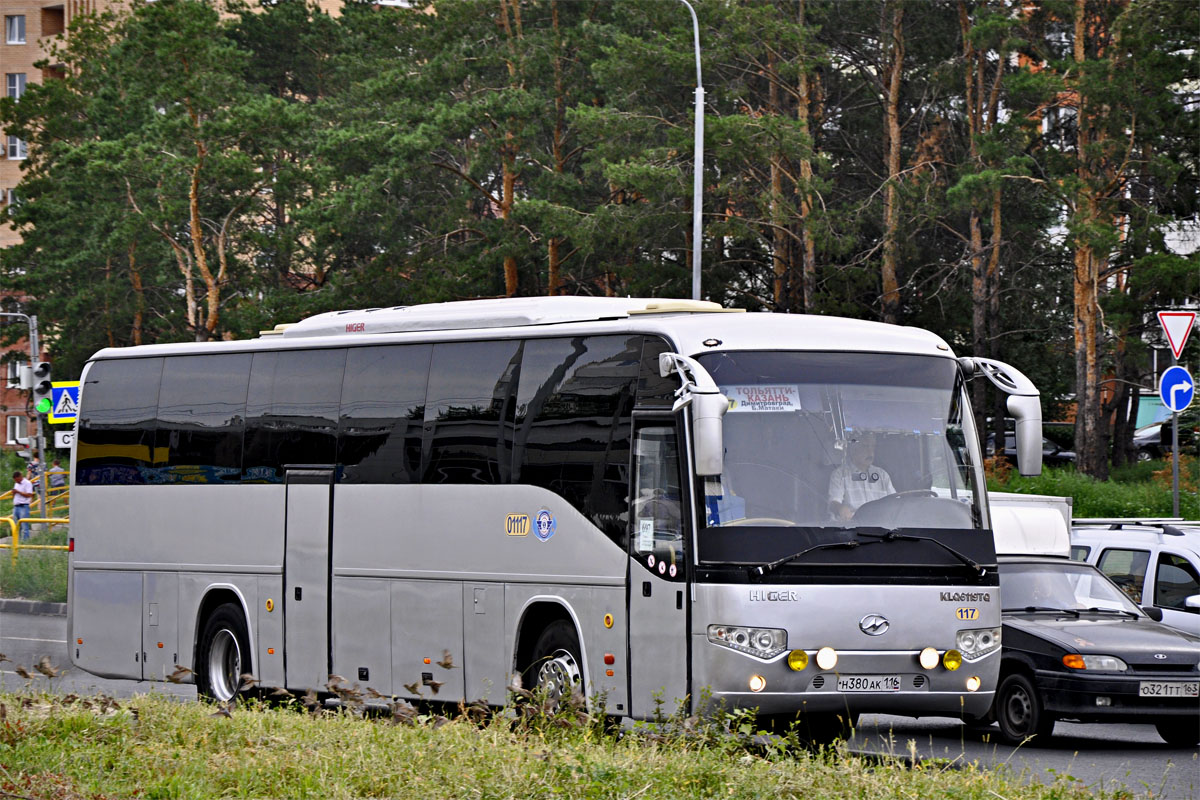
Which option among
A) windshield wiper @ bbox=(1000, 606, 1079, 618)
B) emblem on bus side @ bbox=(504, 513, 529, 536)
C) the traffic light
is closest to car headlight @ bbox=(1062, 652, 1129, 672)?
windshield wiper @ bbox=(1000, 606, 1079, 618)

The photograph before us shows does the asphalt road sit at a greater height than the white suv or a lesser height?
lesser

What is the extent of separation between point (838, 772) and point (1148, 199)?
33.7 m

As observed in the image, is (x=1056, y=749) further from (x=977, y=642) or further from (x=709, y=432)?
(x=709, y=432)

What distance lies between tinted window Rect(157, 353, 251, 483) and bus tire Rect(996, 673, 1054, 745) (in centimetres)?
704

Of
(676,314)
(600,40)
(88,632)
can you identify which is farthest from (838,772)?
(600,40)

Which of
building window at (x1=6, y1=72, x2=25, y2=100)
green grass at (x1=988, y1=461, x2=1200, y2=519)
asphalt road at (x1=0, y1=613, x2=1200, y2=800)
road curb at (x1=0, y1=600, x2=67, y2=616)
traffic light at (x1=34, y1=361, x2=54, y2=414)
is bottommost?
road curb at (x1=0, y1=600, x2=67, y2=616)

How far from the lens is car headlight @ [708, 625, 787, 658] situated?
36.2 feet

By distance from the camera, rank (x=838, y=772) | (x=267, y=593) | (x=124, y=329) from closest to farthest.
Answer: (x=838, y=772), (x=267, y=593), (x=124, y=329)

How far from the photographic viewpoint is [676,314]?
43.3 feet

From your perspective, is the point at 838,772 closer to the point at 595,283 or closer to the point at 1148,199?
the point at 1148,199

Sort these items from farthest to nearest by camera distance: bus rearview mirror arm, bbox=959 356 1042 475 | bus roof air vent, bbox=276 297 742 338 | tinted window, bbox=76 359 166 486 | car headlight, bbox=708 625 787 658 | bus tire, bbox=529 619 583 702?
tinted window, bbox=76 359 166 486 < bus roof air vent, bbox=276 297 742 338 < bus tire, bbox=529 619 583 702 < bus rearview mirror arm, bbox=959 356 1042 475 < car headlight, bbox=708 625 787 658

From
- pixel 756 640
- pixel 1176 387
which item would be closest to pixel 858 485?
pixel 756 640

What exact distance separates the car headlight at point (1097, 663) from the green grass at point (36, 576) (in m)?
20.8

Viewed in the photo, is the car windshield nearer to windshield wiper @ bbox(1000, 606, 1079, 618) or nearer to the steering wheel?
windshield wiper @ bbox(1000, 606, 1079, 618)
